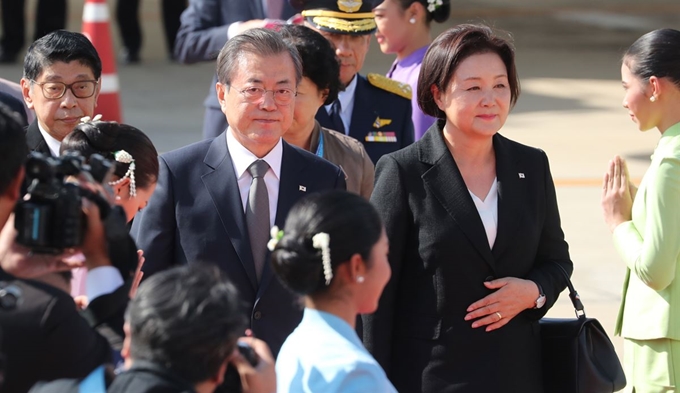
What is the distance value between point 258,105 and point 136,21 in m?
10.3

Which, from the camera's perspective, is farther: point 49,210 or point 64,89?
point 64,89

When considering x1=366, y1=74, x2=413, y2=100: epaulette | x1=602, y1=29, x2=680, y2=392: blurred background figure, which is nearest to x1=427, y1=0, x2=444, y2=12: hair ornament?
x1=366, y1=74, x2=413, y2=100: epaulette

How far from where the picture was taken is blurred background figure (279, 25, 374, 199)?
4.25 m

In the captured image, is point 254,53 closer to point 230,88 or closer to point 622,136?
point 230,88

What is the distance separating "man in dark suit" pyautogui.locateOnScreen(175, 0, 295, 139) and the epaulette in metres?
0.75

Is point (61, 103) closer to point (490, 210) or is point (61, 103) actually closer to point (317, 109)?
point (317, 109)

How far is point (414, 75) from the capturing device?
18.1 ft

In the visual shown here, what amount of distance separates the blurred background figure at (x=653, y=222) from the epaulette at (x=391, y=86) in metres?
1.31

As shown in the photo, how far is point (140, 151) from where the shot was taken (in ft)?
10.8

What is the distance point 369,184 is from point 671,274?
1.23 meters

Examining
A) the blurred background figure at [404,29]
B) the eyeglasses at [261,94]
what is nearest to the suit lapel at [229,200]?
the eyeglasses at [261,94]

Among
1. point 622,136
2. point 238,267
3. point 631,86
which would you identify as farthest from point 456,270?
point 622,136

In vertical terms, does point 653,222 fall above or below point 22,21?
below

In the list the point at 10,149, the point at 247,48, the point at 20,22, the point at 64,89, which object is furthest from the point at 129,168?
the point at 20,22
